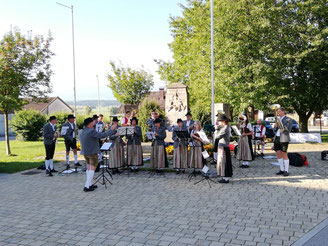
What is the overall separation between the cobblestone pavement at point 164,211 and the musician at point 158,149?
878 mm

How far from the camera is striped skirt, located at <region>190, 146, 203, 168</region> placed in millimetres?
10609

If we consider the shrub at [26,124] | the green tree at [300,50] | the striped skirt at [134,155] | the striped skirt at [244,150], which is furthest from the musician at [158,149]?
the shrub at [26,124]

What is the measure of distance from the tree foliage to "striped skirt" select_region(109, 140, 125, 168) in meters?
11.7

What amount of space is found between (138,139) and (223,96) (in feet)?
40.8

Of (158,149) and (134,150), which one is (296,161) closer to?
(158,149)

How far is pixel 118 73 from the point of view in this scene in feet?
154

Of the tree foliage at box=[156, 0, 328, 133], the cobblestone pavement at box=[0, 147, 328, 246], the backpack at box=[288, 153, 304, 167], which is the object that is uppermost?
the tree foliage at box=[156, 0, 328, 133]

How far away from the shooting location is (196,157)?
10648 millimetres

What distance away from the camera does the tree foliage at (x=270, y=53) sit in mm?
20172

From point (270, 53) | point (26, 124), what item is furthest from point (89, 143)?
point (26, 124)

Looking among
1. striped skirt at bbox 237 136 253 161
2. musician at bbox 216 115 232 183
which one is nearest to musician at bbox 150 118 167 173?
musician at bbox 216 115 232 183

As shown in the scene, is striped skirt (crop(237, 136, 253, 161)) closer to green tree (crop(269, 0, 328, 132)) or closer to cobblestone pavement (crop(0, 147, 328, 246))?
cobblestone pavement (crop(0, 147, 328, 246))

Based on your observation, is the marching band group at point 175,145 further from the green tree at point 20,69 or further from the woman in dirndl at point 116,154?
the green tree at point 20,69

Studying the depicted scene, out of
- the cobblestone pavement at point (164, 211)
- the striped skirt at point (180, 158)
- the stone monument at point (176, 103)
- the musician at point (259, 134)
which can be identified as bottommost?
the cobblestone pavement at point (164, 211)
